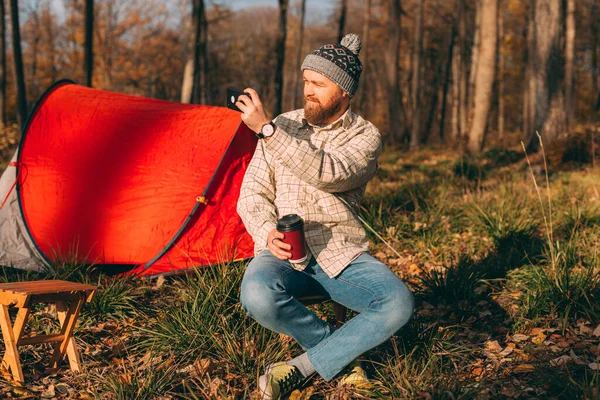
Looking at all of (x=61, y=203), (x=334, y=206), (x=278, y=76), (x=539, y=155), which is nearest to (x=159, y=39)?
(x=278, y=76)

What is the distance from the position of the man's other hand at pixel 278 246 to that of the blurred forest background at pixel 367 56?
828 cm

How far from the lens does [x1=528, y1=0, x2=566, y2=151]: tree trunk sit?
934 cm

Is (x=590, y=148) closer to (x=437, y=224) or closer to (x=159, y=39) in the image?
(x=437, y=224)

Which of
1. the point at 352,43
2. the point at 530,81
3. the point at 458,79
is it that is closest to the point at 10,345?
the point at 352,43

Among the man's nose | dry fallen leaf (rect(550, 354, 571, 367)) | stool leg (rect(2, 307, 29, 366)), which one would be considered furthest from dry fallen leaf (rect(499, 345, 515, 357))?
stool leg (rect(2, 307, 29, 366))

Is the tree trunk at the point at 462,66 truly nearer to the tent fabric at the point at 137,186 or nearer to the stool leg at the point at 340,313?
the tent fabric at the point at 137,186

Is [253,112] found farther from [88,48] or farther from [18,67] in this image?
[18,67]

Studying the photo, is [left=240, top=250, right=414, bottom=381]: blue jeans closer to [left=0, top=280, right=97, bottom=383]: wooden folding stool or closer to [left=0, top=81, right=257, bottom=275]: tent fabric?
[left=0, top=280, right=97, bottom=383]: wooden folding stool

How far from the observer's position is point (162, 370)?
292 centimetres

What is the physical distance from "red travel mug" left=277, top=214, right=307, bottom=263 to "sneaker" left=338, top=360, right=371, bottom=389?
65 cm

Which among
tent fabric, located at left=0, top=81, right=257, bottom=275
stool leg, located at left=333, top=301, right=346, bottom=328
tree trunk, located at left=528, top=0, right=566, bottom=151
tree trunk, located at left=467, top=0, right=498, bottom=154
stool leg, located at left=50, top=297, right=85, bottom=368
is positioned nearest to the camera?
stool leg, located at left=50, top=297, right=85, bottom=368

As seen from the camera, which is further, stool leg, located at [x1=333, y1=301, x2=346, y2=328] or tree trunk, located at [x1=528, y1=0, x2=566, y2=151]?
tree trunk, located at [x1=528, y1=0, x2=566, y2=151]

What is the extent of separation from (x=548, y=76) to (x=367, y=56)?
1083 centimetres

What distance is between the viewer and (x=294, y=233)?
2729 mm
